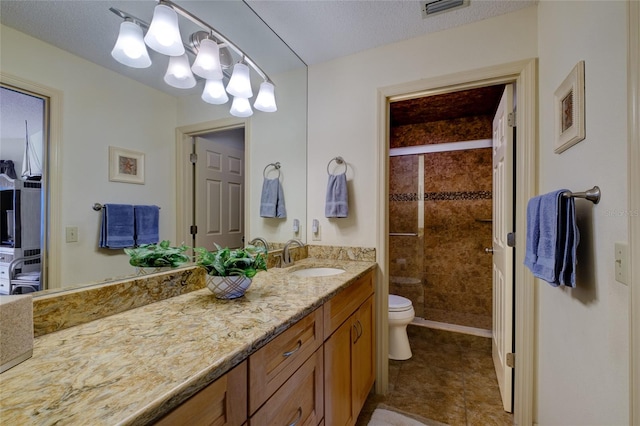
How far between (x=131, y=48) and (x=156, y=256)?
30.9 inches

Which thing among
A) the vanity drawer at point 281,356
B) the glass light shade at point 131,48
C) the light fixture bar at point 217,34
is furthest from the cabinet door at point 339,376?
the light fixture bar at point 217,34

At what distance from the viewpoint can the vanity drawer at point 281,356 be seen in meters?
0.71

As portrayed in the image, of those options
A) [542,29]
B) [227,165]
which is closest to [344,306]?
[227,165]

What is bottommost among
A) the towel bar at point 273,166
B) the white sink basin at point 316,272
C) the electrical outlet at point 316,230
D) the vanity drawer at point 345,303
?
the vanity drawer at point 345,303

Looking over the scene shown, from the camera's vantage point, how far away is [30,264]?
76cm

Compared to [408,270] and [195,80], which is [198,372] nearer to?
[195,80]

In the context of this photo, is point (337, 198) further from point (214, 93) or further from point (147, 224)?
point (147, 224)

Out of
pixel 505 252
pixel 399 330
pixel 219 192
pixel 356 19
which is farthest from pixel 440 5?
pixel 399 330

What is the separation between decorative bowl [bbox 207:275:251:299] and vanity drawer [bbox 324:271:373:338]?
355 mm

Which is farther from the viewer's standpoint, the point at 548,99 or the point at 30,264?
the point at 548,99

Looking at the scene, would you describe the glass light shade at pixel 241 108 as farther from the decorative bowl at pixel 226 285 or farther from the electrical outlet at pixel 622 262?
the electrical outlet at pixel 622 262

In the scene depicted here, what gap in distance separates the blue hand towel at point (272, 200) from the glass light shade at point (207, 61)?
72cm

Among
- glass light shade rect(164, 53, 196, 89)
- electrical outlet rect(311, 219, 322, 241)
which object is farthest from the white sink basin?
glass light shade rect(164, 53, 196, 89)

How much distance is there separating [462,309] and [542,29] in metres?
2.41
